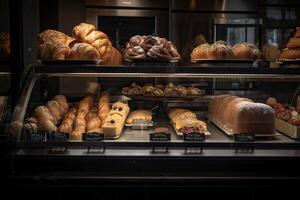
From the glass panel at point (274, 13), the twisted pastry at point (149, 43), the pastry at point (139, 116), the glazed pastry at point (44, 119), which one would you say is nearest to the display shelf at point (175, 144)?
the glazed pastry at point (44, 119)

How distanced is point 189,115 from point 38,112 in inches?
35.5

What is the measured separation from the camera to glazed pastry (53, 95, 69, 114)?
250 centimetres

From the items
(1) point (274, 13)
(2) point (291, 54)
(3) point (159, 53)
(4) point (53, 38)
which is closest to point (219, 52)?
(3) point (159, 53)

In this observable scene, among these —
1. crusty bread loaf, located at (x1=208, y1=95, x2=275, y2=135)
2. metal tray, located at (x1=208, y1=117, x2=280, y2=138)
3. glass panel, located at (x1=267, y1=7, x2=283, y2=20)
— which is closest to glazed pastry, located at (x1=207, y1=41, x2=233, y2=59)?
crusty bread loaf, located at (x1=208, y1=95, x2=275, y2=135)

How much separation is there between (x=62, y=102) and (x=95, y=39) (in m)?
0.48

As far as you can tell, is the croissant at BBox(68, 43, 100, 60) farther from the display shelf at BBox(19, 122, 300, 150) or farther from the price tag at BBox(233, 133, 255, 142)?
the price tag at BBox(233, 133, 255, 142)

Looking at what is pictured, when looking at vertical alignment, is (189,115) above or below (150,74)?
below

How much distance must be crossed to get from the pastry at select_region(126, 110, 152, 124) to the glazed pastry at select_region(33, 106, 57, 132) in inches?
18.7

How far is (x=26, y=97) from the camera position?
2.10 metres

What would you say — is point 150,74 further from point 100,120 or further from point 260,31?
point 260,31

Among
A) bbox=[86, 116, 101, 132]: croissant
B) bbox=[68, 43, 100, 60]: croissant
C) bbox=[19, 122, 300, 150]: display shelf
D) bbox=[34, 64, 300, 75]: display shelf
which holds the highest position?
bbox=[68, 43, 100, 60]: croissant

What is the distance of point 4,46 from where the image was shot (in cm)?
217

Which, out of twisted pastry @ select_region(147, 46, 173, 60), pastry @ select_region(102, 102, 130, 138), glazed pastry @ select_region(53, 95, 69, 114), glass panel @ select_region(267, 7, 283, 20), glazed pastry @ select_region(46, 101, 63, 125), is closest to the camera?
pastry @ select_region(102, 102, 130, 138)

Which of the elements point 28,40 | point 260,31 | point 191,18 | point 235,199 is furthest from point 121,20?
point 235,199
